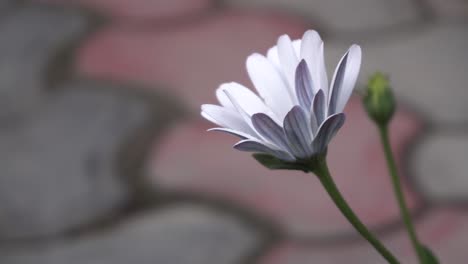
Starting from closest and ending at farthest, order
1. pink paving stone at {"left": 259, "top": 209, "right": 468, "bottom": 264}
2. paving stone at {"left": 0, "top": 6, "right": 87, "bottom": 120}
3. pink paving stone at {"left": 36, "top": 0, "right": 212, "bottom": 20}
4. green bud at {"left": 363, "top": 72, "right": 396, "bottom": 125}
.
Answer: green bud at {"left": 363, "top": 72, "right": 396, "bottom": 125}, pink paving stone at {"left": 259, "top": 209, "right": 468, "bottom": 264}, paving stone at {"left": 0, "top": 6, "right": 87, "bottom": 120}, pink paving stone at {"left": 36, "top": 0, "right": 212, "bottom": 20}

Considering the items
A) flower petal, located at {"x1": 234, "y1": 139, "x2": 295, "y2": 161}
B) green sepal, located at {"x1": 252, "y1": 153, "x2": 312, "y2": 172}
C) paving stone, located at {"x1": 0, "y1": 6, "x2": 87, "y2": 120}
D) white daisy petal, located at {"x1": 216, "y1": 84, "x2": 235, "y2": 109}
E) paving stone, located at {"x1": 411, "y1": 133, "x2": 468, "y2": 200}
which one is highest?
paving stone, located at {"x1": 0, "y1": 6, "x2": 87, "y2": 120}

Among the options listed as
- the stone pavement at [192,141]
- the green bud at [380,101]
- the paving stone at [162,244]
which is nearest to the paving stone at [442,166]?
the stone pavement at [192,141]

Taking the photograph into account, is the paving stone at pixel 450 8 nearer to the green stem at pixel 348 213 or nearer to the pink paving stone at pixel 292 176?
the pink paving stone at pixel 292 176

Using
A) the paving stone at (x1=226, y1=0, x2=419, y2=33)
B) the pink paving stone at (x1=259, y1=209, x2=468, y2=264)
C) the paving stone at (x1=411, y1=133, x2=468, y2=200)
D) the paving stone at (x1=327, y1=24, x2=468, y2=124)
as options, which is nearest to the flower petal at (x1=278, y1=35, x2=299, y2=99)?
the pink paving stone at (x1=259, y1=209, x2=468, y2=264)

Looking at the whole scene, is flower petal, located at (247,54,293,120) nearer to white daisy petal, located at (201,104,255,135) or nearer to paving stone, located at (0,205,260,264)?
white daisy petal, located at (201,104,255,135)

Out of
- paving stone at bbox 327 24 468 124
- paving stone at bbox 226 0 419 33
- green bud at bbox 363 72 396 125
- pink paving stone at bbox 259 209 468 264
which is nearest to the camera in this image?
green bud at bbox 363 72 396 125

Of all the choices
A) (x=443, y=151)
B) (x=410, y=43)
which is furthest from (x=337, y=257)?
(x=410, y=43)

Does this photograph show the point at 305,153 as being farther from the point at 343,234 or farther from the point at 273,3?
the point at 273,3
